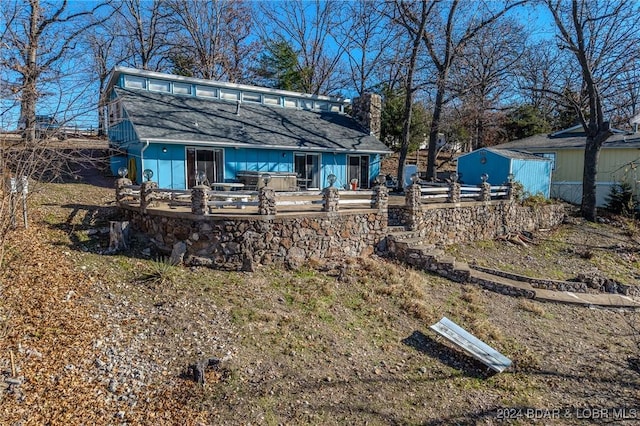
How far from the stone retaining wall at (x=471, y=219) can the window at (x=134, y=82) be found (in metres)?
11.8

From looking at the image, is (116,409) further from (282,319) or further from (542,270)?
(542,270)

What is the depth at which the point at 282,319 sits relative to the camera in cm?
731

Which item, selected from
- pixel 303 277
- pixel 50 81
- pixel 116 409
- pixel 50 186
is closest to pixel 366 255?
pixel 303 277

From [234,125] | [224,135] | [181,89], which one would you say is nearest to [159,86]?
[181,89]

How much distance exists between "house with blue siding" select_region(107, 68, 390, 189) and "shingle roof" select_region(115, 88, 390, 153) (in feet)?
0.12

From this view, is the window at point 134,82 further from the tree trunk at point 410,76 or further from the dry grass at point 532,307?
the dry grass at point 532,307

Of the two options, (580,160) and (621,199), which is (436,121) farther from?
(621,199)

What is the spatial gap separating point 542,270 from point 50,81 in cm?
1302

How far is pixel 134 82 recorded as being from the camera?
1633cm

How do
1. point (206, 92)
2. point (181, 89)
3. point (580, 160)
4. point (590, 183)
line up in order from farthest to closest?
point (580, 160)
point (206, 92)
point (181, 89)
point (590, 183)

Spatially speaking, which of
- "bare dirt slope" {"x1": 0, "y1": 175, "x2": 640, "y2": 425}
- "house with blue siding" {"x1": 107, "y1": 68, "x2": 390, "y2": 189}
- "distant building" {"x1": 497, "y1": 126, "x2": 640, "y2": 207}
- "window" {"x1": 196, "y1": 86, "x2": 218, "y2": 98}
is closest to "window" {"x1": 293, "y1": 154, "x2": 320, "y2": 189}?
"house with blue siding" {"x1": 107, "y1": 68, "x2": 390, "y2": 189}

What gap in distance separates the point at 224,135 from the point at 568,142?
57.9 ft

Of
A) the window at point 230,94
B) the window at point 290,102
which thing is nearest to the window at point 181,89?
the window at point 230,94

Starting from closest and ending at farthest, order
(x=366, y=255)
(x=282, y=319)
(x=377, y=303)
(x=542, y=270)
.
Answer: (x=282, y=319) < (x=377, y=303) < (x=366, y=255) < (x=542, y=270)
